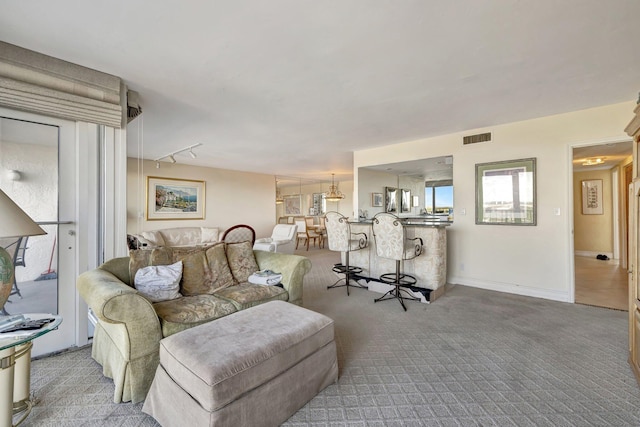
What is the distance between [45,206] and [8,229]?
130 cm

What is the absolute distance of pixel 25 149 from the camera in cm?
222

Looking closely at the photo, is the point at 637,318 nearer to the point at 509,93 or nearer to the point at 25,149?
the point at 509,93

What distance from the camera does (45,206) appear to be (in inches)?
90.5

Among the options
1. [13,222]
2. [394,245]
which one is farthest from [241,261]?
[394,245]

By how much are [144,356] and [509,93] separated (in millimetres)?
4062

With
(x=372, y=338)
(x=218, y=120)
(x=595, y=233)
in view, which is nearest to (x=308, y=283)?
(x=372, y=338)

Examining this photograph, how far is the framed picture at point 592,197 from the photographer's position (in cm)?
656

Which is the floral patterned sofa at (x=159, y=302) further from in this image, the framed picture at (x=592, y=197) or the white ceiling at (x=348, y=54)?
the framed picture at (x=592, y=197)

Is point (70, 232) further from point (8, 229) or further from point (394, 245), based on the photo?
point (394, 245)

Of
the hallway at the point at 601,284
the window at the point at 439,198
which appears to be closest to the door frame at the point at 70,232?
the hallway at the point at 601,284

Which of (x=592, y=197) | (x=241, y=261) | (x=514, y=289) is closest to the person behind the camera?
(x=241, y=261)

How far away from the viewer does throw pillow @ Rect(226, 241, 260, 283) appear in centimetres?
286

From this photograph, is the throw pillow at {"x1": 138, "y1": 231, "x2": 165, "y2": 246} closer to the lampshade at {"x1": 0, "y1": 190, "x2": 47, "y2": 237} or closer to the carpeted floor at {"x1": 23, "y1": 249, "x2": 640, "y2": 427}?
the carpeted floor at {"x1": 23, "y1": 249, "x2": 640, "y2": 427}

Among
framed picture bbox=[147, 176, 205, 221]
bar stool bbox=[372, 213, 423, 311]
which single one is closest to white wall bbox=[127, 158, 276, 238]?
framed picture bbox=[147, 176, 205, 221]
